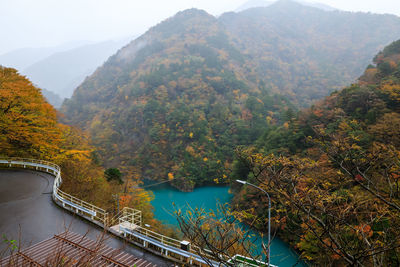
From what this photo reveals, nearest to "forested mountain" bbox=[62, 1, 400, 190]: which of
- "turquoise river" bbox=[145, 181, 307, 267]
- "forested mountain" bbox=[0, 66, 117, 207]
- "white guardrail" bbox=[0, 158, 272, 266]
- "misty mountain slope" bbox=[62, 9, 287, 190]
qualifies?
"misty mountain slope" bbox=[62, 9, 287, 190]

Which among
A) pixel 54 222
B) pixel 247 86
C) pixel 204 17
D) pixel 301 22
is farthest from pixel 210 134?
pixel 301 22

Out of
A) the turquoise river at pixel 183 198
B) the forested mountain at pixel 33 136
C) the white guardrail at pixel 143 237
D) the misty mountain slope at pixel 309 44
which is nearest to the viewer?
the white guardrail at pixel 143 237

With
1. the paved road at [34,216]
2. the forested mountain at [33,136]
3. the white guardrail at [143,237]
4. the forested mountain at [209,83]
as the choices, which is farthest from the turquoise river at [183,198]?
the white guardrail at [143,237]

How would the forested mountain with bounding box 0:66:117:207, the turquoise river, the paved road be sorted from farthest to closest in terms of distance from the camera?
the turquoise river < the forested mountain with bounding box 0:66:117:207 < the paved road

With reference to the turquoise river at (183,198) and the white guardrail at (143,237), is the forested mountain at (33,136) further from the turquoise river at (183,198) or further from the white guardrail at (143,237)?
the turquoise river at (183,198)

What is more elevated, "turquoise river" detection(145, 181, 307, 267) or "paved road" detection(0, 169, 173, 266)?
"paved road" detection(0, 169, 173, 266)

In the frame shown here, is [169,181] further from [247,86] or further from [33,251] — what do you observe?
[247,86]

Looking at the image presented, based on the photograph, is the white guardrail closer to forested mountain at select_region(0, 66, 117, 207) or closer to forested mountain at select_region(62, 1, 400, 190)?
forested mountain at select_region(0, 66, 117, 207)
